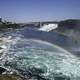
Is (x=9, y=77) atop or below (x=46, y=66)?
atop

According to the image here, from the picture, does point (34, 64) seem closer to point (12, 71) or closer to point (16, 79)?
point (12, 71)

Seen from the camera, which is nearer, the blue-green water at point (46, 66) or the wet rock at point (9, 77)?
the wet rock at point (9, 77)

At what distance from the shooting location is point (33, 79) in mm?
20391

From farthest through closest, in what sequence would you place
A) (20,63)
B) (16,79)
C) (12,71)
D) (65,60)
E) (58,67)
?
(65,60)
(20,63)
(58,67)
(12,71)
(16,79)

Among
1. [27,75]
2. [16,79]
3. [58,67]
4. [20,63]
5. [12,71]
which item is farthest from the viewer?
[20,63]

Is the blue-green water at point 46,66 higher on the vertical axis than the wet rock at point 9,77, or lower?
lower

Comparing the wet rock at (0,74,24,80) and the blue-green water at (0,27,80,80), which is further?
the blue-green water at (0,27,80,80)

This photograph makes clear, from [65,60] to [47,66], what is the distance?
4.27 metres

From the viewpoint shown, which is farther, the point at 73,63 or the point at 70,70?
the point at 73,63

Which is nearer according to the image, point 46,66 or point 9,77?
point 9,77

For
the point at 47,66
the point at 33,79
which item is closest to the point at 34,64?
the point at 47,66

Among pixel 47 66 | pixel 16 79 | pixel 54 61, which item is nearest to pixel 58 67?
pixel 47 66

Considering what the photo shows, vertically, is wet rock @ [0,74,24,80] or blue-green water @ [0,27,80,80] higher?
wet rock @ [0,74,24,80]

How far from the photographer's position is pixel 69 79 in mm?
20719
